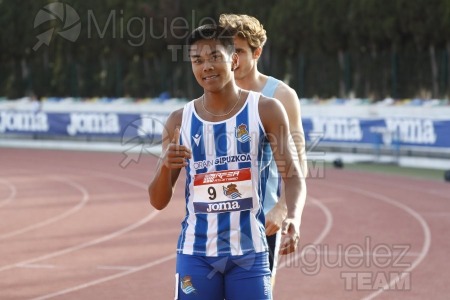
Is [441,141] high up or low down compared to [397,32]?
down

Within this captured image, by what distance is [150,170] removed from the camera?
2070cm

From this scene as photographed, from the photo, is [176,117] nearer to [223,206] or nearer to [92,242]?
[223,206]

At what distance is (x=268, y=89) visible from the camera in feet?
17.9

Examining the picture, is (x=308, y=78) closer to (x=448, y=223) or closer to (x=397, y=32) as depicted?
(x=397, y=32)

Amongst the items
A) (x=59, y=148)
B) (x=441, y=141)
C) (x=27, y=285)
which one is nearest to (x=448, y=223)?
(x=27, y=285)

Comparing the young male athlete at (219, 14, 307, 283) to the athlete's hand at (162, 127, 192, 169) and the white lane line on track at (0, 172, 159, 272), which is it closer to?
the athlete's hand at (162, 127, 192, 169)

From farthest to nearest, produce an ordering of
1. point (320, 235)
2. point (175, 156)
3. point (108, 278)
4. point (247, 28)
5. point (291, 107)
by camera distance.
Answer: point (320, 235) → point (108, 278) → point (291, 107) → point (247, 28) → point (175, 156)

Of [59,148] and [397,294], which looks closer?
[397,294]

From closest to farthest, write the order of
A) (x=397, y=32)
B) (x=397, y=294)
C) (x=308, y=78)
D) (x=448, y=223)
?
(x=397, y=294), (x=448, y=223), (x=397, y=32), (x=308, y=78)

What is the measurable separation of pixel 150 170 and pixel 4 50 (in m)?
15.8

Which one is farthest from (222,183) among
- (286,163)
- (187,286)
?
(187,286)

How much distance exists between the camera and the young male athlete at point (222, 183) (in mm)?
4398

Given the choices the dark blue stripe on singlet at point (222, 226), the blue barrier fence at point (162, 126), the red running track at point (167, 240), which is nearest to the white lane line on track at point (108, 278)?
the red running track at point (167, 240)

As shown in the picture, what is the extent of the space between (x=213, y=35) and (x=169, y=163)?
1.85 feet
